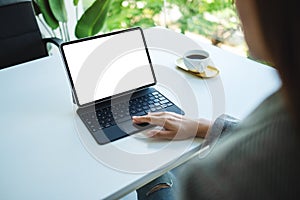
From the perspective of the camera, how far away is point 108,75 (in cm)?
107

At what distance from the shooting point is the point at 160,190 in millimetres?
1010

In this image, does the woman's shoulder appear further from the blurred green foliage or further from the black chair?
the blurred green foliage

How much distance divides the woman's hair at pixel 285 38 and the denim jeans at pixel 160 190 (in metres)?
0.62

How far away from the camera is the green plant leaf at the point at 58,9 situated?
1837mm

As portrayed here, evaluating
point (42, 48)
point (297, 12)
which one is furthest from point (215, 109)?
point (42, 48)

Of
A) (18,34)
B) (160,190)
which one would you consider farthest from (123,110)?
(18,34)

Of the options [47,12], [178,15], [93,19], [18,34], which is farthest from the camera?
[178,15]

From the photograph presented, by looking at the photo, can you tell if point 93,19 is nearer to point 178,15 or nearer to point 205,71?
point 205,71

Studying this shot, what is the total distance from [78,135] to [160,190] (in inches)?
11.8

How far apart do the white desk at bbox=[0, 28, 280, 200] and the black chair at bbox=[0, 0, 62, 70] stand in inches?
11.3

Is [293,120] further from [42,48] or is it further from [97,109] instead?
[42,48]

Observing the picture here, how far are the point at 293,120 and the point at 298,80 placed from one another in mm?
71

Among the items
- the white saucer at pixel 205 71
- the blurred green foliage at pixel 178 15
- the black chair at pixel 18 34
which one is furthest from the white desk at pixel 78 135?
the blurred green foliage at pixel 178 15

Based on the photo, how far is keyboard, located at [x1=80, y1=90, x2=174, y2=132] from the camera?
95 centimetres
